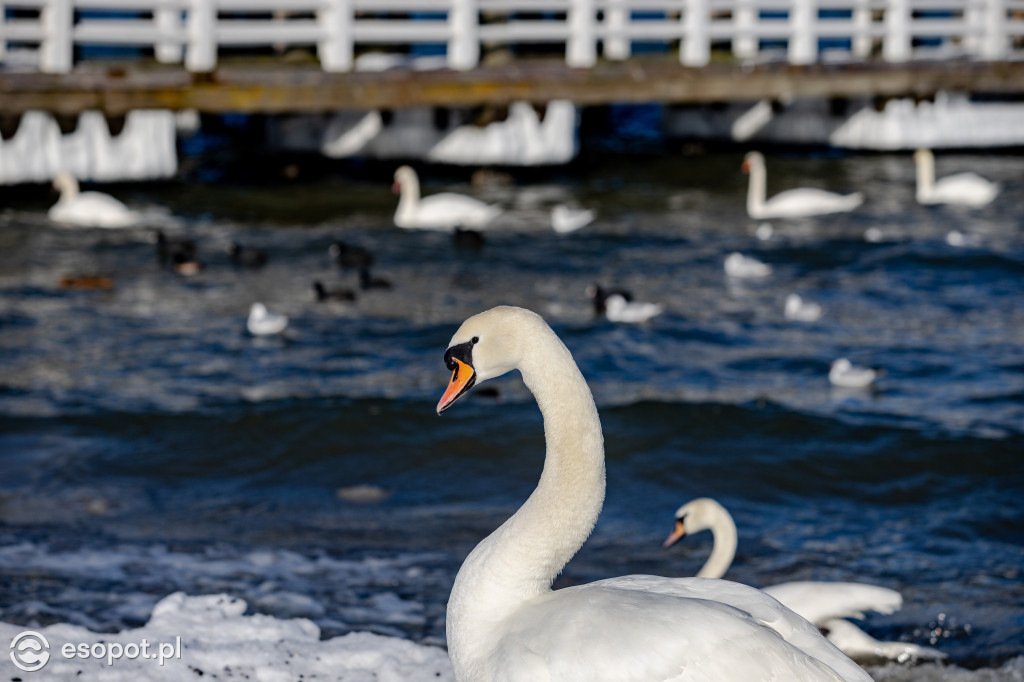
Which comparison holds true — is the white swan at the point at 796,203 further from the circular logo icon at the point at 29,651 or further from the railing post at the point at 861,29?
the circular logo icon at the point at 29,651

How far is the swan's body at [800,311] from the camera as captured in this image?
11.3 meters

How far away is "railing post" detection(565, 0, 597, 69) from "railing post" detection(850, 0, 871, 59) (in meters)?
4.47

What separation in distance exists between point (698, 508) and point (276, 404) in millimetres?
3734

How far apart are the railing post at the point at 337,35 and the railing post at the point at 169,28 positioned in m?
1.80

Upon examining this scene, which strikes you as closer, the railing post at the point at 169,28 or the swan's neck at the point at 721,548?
the swan's neck at the point at 721,548

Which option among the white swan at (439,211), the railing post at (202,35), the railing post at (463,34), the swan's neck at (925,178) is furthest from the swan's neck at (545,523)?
the railing post at (463,34)

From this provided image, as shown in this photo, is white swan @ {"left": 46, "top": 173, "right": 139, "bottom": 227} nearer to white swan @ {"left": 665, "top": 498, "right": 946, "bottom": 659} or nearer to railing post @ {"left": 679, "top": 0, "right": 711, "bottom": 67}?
railing post @ {"left": 679, "top": 0, "right": 711, "bottom": 67}

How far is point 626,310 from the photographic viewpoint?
11141 mm

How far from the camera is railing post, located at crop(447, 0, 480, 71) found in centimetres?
1748

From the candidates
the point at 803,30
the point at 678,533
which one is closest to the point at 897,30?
the point at 803,30

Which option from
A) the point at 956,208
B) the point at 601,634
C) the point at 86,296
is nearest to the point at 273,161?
the point at 86,296

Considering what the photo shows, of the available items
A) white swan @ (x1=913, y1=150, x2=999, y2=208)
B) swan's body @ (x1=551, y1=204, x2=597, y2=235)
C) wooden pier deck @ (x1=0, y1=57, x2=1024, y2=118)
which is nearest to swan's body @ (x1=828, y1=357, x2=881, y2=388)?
swan's body @ (x1=551, y1=204, x2=597, y2=235)

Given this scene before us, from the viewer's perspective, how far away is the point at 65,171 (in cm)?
1619

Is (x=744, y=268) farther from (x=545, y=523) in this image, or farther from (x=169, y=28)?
(x=545, y=523)
